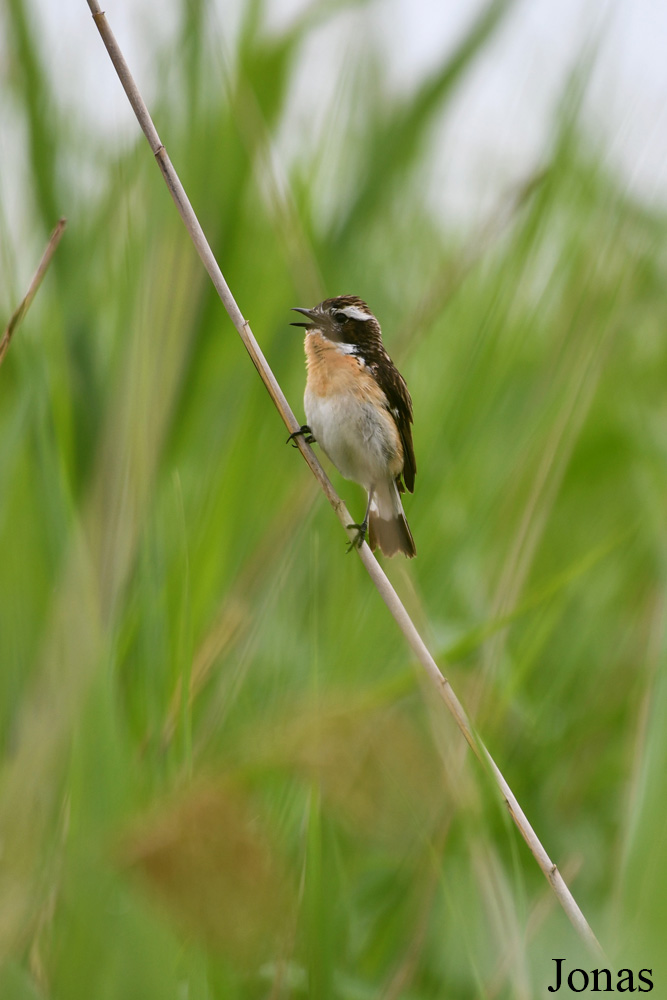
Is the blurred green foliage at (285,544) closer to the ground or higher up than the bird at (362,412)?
closer to the ground

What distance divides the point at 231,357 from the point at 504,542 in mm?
808

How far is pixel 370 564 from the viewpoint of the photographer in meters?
1.78

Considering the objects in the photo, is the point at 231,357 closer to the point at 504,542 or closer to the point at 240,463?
the point at 240,463

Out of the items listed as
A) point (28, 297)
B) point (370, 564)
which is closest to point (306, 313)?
point (370, 564)

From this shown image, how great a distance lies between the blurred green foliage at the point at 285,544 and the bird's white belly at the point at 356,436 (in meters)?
0.62

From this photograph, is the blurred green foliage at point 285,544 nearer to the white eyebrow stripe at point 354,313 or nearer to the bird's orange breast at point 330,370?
the white eyebrow stripe at point 354,313

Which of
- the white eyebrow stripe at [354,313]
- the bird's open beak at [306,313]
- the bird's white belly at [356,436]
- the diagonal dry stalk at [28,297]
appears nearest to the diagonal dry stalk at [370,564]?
the diagonal dry stalk at [28,297]

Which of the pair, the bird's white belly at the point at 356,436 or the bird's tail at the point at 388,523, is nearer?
the bird's tail at the point at 388,523

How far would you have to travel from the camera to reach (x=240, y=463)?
174 cm

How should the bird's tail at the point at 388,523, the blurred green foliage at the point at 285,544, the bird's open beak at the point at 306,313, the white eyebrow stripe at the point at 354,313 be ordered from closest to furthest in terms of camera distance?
the blurred green foliage at the point at 285,544 < the bird's open beak at the point at 306,313 < the bird's tail at the point at 388,523 < the white eyebrow stripe at the point at 354,313

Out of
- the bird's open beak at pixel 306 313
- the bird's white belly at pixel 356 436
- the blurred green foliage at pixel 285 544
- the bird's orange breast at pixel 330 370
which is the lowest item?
the blurred green foliage at pixel 285 544

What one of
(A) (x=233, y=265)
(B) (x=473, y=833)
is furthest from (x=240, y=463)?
(B) (x=473, y=833)

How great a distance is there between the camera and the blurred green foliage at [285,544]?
1.19 metres

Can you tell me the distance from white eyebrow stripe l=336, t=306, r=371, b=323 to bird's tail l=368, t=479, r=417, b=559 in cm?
56
